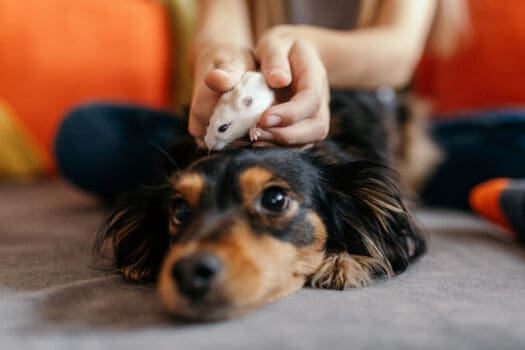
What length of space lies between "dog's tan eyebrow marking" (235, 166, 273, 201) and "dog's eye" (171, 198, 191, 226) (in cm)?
14

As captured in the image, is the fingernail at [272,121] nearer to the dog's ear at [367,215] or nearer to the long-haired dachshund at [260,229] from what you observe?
the long-haired dachshund at [260,229]

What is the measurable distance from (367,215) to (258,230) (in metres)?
0.36

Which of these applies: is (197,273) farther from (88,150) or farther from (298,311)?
(88,150)

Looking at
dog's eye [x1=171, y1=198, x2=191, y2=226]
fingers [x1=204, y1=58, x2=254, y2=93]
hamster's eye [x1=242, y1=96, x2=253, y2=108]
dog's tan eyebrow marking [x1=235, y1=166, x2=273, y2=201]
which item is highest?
fingers [x1=204, y1=58, x2=254, y2=93]

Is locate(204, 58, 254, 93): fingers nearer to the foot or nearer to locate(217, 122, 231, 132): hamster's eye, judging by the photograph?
locate(217, 122, 231, 132): hamster's eye

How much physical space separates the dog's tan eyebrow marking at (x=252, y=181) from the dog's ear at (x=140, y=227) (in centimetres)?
28

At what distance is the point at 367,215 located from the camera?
1.38 metres

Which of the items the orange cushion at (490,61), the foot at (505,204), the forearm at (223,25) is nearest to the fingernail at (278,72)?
the forearm at (223,25)

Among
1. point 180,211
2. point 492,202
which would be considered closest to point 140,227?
point 180,211

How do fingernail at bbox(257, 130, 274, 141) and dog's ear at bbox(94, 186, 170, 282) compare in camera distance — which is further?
dog's ear at bbox(94, 186, 170, 282)

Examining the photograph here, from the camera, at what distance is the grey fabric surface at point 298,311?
854mm

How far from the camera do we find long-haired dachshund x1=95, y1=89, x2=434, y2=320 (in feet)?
3.17

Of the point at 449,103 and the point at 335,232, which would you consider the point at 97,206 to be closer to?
the point at 335,232

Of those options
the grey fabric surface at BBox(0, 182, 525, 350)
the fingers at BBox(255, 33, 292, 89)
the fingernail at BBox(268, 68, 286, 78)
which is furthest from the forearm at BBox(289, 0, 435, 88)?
the grey fabric surface at BBox(0, 182, 525, 350)
